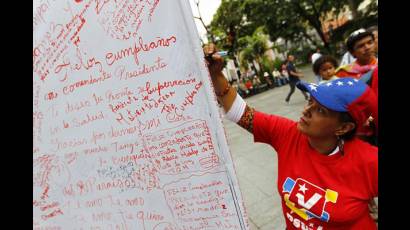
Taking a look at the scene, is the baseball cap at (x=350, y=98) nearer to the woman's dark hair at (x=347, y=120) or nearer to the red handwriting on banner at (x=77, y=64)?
the woman's dark hair at (x=347, y=120)

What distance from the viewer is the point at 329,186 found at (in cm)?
152

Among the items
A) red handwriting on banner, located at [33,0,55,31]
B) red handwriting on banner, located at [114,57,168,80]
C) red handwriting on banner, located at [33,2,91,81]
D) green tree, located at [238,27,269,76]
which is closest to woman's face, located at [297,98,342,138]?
red handwriting on banner, located at [114,57,168,80]

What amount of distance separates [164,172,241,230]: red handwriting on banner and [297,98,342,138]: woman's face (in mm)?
519

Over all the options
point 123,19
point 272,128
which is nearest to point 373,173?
point 272,128

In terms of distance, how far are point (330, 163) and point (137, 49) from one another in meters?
0.99

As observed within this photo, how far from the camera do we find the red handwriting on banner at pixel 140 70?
142cm

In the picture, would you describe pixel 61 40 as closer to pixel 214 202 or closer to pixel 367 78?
pixel 214 202

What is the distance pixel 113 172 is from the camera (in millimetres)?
1658

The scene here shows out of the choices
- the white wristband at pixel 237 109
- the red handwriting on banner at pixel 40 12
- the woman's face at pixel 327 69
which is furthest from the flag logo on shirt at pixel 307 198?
the woman's face at pixel 327 69

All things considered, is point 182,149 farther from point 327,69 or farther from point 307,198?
point 327,69

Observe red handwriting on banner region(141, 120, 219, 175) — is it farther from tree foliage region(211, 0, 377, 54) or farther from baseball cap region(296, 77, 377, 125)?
tree foliage region(211, 0, 377, 54)

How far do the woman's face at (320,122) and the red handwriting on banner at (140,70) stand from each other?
0.73 meters

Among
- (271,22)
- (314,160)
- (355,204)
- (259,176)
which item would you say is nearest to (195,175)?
(314,160)
